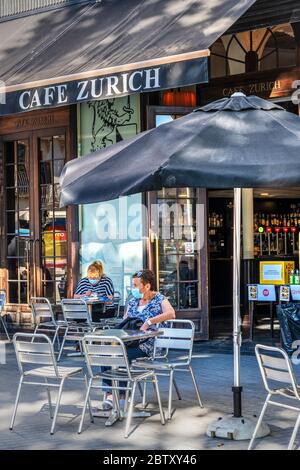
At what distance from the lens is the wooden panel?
1429 cm

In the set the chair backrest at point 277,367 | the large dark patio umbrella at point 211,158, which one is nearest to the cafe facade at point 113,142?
the large dark patio umbrella at point 211,158

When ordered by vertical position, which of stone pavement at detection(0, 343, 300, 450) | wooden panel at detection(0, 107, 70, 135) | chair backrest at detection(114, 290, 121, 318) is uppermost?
wooden panel at detection(0, 107, 70, 135)

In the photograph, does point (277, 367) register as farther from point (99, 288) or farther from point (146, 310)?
point (99, 288)

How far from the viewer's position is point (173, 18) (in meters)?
12.4

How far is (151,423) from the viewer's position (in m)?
7.95

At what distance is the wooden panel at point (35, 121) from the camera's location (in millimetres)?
14289

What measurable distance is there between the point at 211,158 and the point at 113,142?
7.19 meters

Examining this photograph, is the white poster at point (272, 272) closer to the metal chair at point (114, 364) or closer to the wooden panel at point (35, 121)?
the wooden panel at point (35, 121)

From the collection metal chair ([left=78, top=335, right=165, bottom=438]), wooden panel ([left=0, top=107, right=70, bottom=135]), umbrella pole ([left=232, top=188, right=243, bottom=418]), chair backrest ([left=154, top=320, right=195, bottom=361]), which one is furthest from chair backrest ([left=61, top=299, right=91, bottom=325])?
umbrella pole ([left=232, top=188, right=243, bottom=418])

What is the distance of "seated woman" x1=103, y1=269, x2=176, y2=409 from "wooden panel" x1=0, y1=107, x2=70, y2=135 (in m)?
6.07

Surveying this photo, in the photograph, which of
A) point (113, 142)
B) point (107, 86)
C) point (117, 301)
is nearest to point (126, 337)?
point (107, 86)

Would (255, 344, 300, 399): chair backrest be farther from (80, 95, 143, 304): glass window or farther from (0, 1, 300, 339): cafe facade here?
(80, 95, 143, 304): glass window
